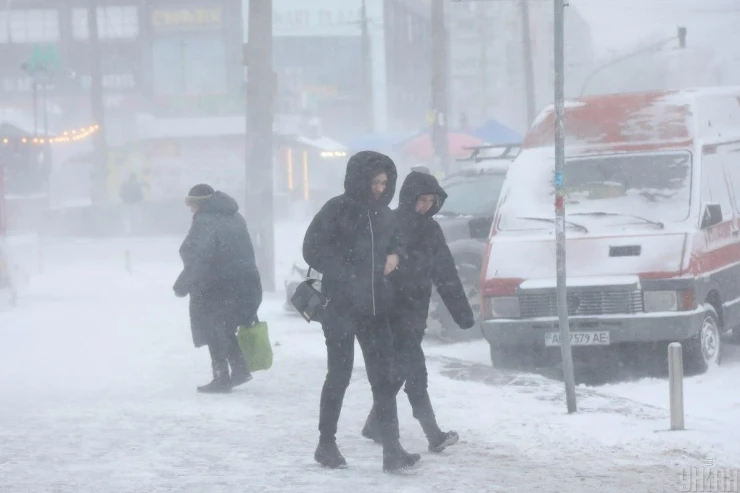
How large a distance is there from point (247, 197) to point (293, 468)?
12795 millimetres

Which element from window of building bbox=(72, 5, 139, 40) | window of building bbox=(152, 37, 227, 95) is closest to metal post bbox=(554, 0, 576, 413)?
window of building bbox=(152, 37, 227, 95)

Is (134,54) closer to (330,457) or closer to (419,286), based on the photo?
(419,286)

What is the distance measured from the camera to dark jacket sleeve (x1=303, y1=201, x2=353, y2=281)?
7.37 metres

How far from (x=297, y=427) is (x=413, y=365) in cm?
153

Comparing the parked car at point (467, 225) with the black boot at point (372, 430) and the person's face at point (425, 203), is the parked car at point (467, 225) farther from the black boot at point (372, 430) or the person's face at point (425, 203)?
the person's face at point (425, 203)

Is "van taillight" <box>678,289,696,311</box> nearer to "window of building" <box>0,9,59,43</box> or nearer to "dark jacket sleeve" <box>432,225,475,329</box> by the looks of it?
"dark jacket sleeve" <box>432,225,475,329</box>

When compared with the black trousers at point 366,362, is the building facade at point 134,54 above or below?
above

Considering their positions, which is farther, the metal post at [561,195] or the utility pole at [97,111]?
the utility pole at [97,111]

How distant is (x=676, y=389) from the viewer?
8195mm

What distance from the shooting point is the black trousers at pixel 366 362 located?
739cm

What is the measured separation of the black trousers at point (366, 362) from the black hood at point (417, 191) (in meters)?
0.83

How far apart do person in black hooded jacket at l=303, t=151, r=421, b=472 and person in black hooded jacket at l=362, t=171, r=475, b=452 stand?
309mm

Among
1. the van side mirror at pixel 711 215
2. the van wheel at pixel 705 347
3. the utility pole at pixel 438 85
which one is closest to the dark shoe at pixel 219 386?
the van wheel at pixel 705 347

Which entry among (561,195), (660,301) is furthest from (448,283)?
(660,301)
